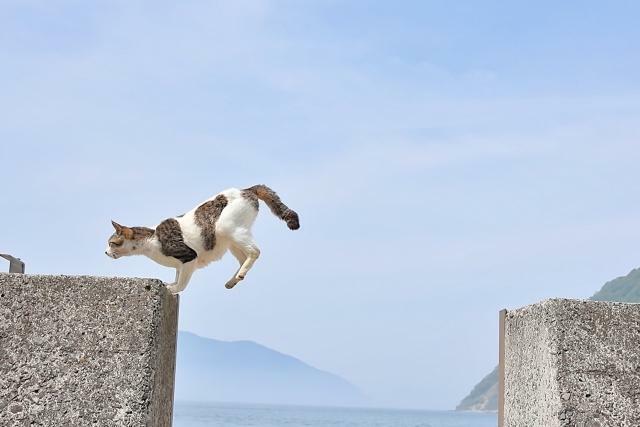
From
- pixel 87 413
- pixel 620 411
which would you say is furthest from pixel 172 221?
pixel 620 411

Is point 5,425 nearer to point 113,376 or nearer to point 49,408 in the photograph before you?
point 49,408

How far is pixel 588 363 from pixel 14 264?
126 inches

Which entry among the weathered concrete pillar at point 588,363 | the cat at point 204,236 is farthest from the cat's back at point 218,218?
the weathered concrete pillar at point 588,363

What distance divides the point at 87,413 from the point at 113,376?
22 centimetres

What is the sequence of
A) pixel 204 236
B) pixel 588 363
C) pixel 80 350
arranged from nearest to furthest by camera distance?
pixel 80 350 → pixel 588 363 → pixel 204 236

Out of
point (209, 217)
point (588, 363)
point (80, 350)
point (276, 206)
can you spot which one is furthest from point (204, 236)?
point (588, 363)

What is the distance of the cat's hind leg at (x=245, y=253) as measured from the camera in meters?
6.34

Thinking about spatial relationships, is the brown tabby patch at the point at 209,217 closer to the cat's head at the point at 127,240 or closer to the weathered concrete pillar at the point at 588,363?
the cat's head at the point at 127,240

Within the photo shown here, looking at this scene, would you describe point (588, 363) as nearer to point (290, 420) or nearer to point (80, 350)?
point (80, 350)

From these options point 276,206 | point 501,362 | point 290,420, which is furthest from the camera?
point 290,420

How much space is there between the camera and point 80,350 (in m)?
5.11

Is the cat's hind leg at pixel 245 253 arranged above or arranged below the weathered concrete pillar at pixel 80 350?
above

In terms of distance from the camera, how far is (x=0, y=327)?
5.15 metres

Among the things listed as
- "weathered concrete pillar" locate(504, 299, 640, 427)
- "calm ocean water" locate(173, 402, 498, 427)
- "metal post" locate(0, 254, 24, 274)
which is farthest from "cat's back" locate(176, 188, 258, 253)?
"calm ocean water" locate(173, 402, 498, 427)
